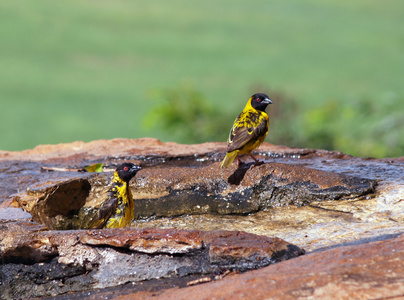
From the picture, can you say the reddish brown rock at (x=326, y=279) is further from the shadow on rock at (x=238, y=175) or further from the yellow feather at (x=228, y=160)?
the yellow feather at (x=228, y=160)

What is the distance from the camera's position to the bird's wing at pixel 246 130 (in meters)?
5.47

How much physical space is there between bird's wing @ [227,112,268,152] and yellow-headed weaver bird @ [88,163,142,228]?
103 centimetres

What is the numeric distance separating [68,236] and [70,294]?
1.15 feet

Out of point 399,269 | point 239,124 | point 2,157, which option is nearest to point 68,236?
point 399,269

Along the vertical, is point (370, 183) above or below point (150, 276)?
above

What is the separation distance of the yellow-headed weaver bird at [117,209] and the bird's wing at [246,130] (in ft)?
3.39

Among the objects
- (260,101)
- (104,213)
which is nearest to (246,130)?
(260,101)

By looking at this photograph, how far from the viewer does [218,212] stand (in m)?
5.15

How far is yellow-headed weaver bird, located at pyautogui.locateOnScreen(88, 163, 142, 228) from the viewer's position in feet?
16.3

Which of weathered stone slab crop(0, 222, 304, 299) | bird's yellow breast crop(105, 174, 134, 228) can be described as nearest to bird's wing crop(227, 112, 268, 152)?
bird's yellow breast crop(105, 174, 134, 228)

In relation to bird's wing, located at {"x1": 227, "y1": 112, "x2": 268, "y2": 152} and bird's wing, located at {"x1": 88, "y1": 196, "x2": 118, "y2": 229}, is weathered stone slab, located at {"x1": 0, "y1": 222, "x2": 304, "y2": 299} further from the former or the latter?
bird's wing, located at {"x1": 227, "y1": 112, "x2": 268, "y2": 152}

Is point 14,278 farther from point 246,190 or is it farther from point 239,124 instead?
point 239,124

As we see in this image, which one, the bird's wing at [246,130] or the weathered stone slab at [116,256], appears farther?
the bird's wing at [246,130]

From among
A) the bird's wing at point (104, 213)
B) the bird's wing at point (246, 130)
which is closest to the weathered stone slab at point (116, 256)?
the bird's wing at point (104, 213)
